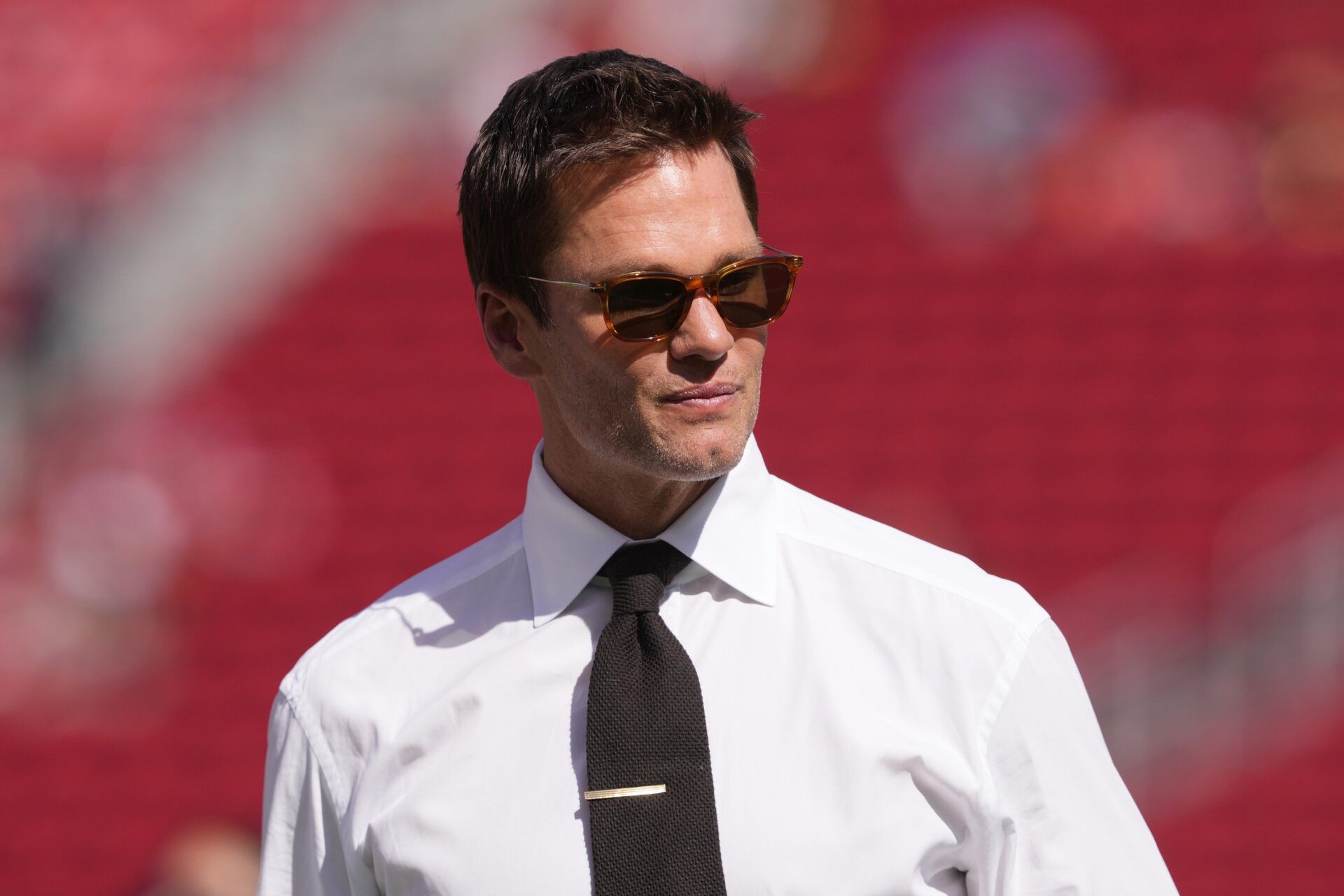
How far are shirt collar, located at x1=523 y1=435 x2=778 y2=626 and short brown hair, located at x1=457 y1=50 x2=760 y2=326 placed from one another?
9.5 inches

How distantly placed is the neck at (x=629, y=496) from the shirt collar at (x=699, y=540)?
3cm

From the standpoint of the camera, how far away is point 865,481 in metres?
3.84

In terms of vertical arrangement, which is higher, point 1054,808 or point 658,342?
point 658,342

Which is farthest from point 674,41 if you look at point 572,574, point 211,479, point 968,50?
point 572,574

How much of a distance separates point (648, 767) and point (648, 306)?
1.55 feet

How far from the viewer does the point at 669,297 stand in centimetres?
138

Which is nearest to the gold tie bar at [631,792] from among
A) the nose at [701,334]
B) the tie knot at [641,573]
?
the tie knot at [641,573]

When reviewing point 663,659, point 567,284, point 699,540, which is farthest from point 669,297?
point 663,659

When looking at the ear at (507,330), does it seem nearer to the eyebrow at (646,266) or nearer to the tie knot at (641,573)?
the eyebrow at (646,266)

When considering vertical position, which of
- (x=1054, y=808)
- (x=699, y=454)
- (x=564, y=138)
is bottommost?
(x=1054, y=808)

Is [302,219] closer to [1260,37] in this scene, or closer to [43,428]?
[43,428]

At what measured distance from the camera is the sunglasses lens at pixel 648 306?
4.53 ft

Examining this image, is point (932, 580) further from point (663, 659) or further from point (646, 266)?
point (646, 266)

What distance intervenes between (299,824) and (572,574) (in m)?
0.41
